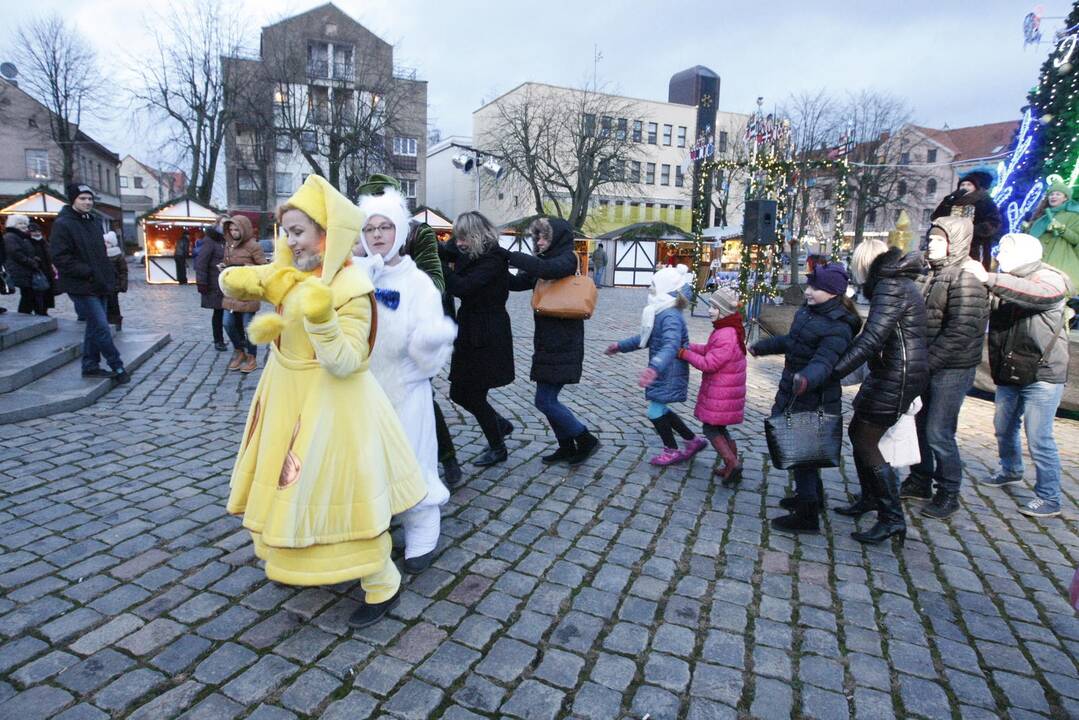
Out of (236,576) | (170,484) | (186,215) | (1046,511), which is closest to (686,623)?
(236,576)

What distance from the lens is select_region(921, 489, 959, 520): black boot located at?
4.28 metres

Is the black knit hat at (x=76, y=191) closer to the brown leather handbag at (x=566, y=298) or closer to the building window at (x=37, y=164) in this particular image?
the brown leather handbag at (x=566, y=298)

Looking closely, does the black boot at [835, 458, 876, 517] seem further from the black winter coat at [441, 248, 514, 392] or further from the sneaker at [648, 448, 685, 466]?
the black winter coat at [441, 248, 514, 392]

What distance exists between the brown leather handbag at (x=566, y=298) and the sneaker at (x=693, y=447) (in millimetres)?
1421

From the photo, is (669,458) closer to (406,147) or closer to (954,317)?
(954,317)

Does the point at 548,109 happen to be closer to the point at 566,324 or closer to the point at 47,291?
the point at 47,291

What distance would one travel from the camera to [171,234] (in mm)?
23688

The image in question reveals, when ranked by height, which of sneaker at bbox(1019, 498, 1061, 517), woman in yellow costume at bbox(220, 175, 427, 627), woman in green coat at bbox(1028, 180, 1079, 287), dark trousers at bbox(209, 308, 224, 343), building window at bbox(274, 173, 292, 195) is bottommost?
sneaker at bbox(1019, 498, 1061, 517)

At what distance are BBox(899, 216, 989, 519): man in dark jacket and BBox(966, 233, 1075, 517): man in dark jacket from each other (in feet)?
0.78

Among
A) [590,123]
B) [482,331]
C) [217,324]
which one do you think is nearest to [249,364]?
[217,324]

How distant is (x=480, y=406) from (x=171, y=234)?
77.0 feet

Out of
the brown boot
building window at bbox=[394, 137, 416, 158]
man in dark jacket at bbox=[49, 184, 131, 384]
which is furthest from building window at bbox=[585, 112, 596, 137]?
man in dark jacket at bbox=[49, 184, 131, 384]

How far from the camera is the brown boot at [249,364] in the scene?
313 inches

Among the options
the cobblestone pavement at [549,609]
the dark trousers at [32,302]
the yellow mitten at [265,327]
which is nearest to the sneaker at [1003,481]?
the cobblestone pavement at [549,609]
